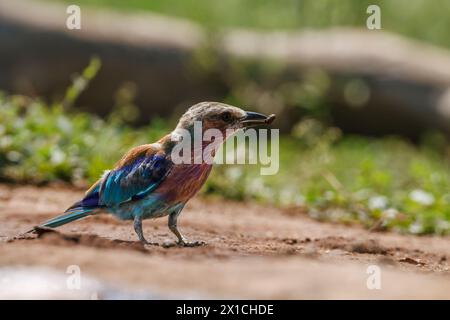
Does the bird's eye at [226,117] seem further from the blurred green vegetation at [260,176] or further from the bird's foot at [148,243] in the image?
the blurred green vegetation at [260,176]

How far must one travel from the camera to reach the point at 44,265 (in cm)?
350

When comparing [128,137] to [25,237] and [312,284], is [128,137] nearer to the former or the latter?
[25,237]

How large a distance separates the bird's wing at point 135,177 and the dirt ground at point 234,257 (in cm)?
20

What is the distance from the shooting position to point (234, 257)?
3885mm

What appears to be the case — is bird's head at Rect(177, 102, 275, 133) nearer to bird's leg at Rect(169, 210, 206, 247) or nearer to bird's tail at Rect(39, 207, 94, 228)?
bird's leg at Rect(169, 210, 206, 247)

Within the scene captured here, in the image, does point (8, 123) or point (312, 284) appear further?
point (8, 123)

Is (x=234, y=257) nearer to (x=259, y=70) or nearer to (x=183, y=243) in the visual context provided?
(x=183, y=243)

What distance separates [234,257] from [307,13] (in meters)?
7.30

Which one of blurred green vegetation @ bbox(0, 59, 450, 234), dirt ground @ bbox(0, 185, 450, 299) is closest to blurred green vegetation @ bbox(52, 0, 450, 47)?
blurred green vegetation @ bbox(0, 59, 450, 234)

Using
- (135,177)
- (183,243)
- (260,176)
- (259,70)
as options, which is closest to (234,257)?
(183,243)

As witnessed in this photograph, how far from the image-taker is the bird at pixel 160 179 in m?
4.27
